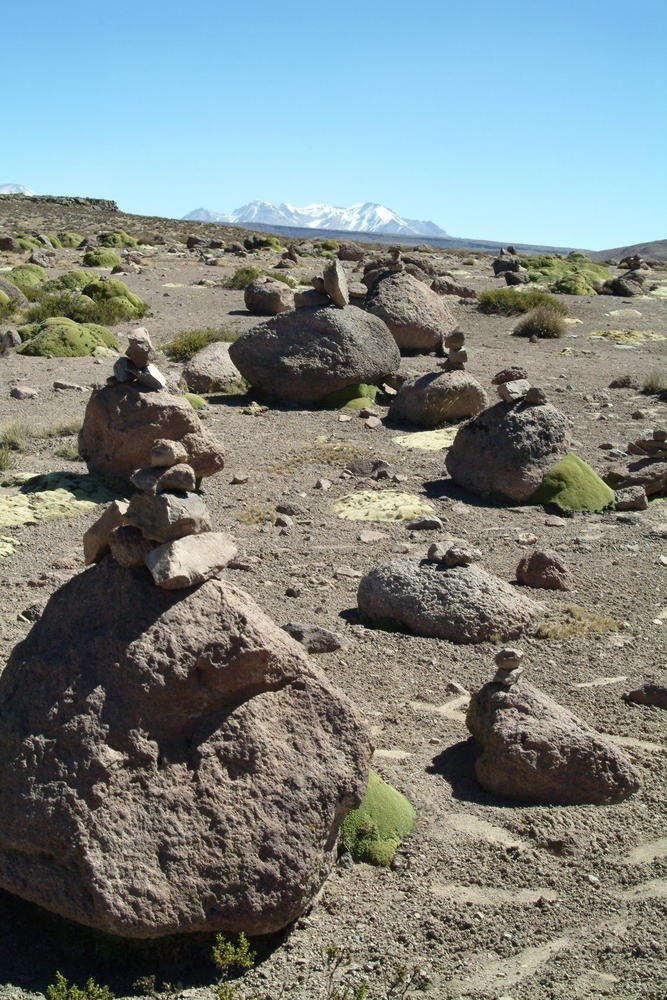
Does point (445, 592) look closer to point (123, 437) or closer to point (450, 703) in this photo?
point (450, 703)

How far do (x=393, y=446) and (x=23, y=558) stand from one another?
545 cm

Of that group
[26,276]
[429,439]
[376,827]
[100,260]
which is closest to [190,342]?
Answer: [429,439]

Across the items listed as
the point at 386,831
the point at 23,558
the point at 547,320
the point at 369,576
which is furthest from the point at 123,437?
the point at 547,320

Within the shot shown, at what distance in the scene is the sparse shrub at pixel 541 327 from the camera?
2047cm

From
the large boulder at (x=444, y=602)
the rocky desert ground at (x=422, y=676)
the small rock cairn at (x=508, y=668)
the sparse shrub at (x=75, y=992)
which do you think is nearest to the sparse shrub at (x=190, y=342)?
the rocky desert ground at (x=422, y=676)

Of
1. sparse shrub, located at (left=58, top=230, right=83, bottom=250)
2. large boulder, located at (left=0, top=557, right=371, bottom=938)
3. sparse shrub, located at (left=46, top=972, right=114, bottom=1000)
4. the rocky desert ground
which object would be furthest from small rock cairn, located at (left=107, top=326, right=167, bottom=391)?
sparse shrub, located at (left=58, top=230, right=83, bottom=250)

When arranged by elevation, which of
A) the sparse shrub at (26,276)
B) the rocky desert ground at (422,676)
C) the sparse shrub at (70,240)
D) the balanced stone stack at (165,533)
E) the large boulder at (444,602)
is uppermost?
the sparse shrub at (70,240)

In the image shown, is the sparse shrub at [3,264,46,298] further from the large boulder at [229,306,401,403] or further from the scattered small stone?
the scattered small stone

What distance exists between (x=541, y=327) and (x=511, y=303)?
268 cm

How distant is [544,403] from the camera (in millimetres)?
10812

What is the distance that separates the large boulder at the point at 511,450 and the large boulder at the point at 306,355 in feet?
11.3

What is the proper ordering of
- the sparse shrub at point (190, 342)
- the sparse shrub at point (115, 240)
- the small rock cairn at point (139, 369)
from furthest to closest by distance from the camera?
the sparse shrub at point (115, 240)
the sparse shrub at point (190, 342)
the small rock cairn at point (139, 369)

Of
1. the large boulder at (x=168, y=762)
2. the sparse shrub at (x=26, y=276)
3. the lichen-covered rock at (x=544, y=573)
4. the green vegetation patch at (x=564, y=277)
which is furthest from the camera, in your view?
the green vegetation patch at (x=564, y=277)

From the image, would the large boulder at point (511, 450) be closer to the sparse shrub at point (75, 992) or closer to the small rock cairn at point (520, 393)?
the small rock cairn at point (520, 393)
